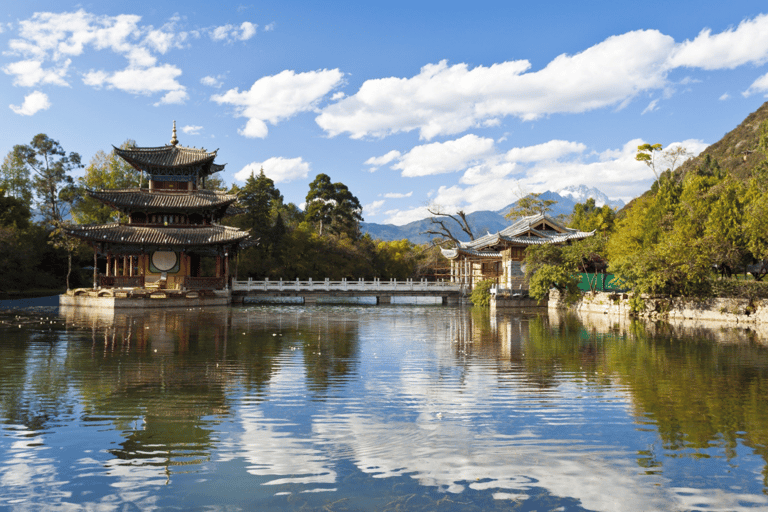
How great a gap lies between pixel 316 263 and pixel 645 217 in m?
30.9

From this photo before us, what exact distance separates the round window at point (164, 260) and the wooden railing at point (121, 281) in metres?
1.59

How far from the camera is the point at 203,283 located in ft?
126

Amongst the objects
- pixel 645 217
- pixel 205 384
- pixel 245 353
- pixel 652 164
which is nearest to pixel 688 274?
pixel 645 217

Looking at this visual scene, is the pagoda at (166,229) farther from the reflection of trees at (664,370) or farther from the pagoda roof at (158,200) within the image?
the reflection of trees at (664,370)

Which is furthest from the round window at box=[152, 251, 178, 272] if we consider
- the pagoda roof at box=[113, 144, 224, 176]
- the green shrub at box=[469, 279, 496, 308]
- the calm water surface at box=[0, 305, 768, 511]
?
the calm water surface at box=[0, 305, 768, 511]

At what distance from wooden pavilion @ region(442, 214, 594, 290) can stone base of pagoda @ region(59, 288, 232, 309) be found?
2077cm

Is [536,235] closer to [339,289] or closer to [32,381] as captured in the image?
[339,289]

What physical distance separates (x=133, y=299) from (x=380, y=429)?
3041 centimetres

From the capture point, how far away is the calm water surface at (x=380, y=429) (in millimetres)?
5094

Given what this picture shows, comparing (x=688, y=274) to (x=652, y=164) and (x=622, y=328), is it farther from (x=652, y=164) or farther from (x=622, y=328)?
(x=652, y=164)

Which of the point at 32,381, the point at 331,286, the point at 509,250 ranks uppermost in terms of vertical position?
the point at 509,250

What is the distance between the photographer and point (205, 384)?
9836 mm

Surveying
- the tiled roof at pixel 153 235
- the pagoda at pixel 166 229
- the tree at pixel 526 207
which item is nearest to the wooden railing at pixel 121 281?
the pagoda at pixel 166 229

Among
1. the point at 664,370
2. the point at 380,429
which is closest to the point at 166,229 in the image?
the point at 664,370
